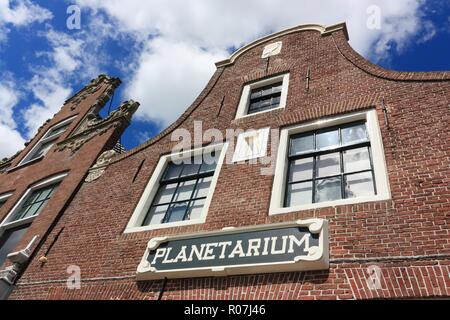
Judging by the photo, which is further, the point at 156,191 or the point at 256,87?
the point at 256,87

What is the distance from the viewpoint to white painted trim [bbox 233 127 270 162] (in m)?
6.88

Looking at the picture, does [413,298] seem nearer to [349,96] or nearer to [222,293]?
[222,293]

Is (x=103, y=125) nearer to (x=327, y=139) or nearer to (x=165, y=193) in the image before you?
(x=165, y=193)

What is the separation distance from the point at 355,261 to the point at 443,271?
0.94 meters

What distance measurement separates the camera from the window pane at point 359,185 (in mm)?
5332

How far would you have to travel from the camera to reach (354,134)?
6445 mm

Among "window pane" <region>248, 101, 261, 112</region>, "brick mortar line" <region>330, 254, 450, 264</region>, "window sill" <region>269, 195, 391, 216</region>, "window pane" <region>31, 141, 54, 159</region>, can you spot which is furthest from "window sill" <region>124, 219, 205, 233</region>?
"window pane" <region>31, 141, 54, 159</region>

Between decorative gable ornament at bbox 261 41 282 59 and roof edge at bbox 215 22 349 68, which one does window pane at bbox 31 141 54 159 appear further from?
decorative gable ornament at bbox 261 41 282 59

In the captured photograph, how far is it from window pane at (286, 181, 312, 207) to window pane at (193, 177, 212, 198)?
179 centimetres

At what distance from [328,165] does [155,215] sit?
3.63 m

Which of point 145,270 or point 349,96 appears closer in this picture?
point 145,270

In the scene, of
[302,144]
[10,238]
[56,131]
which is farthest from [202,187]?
[56,131]
